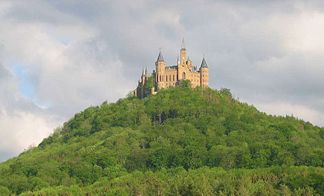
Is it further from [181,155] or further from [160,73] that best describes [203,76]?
[181,155]

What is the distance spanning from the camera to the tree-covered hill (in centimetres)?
12262

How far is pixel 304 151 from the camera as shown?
157 m

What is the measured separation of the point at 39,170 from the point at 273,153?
144 feet

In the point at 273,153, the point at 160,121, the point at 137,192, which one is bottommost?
the point at 137,192

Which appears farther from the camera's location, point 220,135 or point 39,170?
point 220,135

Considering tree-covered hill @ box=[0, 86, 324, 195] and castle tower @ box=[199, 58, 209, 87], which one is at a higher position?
castle tower @ box=[199, 58, 209, 87]

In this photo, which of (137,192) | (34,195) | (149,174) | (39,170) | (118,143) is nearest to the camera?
(137,192)

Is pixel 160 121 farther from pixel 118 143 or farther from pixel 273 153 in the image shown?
pixel 273 153

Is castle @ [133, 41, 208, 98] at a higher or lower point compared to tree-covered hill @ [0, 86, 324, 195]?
higher

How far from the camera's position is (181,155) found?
162125 millimetres

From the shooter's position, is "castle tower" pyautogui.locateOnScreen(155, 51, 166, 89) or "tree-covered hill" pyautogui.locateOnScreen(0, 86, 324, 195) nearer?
"tree-covered hill" pyautogui.locateOnScreen(0, 86, 324, 195)

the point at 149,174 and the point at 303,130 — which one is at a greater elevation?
the point at 303,130

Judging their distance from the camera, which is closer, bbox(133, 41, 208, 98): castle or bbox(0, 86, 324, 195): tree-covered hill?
bbox(0, 86, 324, 195): tree-covered hill

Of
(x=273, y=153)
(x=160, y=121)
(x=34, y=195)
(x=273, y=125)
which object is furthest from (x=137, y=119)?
(x=34, y=195)
